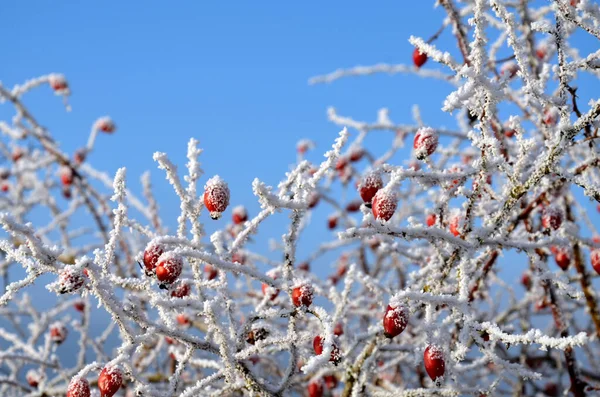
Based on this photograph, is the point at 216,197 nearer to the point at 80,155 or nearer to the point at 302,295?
the point at 302,295

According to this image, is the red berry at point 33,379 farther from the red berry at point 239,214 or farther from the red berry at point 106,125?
the red berry at point 106,125

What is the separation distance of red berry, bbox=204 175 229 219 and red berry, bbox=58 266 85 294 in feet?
1.42

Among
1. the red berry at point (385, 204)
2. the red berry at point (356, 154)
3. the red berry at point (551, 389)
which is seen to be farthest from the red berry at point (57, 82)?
the red berry at point (551, 389)

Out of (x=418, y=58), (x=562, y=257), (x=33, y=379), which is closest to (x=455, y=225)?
(x=562, y=257)

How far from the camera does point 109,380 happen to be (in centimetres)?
152

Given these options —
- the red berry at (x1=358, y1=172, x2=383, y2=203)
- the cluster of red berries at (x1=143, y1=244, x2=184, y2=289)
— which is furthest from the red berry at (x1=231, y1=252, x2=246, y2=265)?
the red berry at (x1=358, y1=172, x2=383, y2=203)

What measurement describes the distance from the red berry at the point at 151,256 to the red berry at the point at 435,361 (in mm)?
Answer: 812

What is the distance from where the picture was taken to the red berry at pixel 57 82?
4637 mm

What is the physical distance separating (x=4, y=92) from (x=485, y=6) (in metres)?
3.71

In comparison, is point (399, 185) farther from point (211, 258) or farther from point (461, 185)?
point (211, 258)

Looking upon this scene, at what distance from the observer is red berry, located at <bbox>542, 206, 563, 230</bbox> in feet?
7.48

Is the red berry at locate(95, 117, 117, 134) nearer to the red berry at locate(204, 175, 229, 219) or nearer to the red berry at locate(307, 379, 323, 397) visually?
the red berry at locate(307, 379, 323, 397)

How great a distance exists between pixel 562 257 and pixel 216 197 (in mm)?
2073

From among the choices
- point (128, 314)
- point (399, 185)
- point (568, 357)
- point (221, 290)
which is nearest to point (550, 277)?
point (399, 185)
